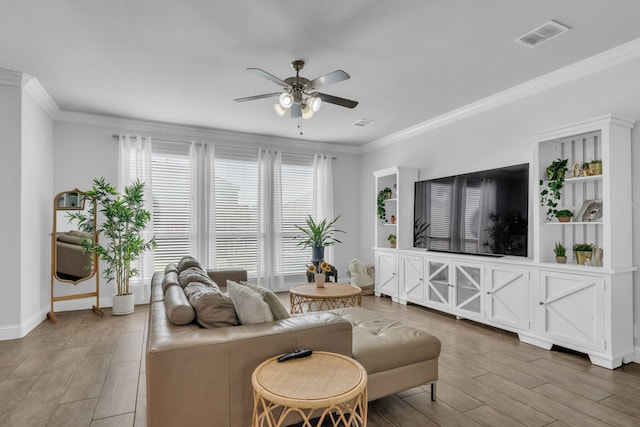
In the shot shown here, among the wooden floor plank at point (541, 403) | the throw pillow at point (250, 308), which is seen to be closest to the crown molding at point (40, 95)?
the throw pillow at point (250, 308)

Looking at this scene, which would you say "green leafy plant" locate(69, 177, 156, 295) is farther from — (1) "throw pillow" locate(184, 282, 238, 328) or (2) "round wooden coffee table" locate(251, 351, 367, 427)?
(2) "round wooden coffee table" locate(251, 351, 367, 427)

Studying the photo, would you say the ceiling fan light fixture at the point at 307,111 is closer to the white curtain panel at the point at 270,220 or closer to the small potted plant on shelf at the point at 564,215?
the small potted plant on shelf at the point at 564,215

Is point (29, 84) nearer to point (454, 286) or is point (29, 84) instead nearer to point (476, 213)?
point (476, 213)

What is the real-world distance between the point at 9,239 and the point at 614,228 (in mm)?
5830

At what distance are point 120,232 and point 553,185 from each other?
519cm

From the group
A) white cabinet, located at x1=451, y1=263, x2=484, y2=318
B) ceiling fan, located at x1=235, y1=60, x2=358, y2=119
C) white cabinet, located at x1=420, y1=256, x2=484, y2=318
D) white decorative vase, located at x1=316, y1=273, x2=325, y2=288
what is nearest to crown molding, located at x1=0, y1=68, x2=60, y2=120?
A: ceiling fan, located at x1=235, y1=60, x2=358, y2=119

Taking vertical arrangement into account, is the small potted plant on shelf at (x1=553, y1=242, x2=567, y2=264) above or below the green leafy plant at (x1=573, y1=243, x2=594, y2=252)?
below

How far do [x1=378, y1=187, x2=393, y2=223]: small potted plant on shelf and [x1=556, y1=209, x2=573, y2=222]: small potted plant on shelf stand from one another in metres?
2.74

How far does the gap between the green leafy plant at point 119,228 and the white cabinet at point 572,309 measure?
4781mm

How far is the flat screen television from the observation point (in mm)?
3949

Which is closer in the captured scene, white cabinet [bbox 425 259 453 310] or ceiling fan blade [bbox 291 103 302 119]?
ceiling fan blade [bbox 291 103 302 119]

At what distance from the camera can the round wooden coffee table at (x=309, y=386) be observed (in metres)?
1.48

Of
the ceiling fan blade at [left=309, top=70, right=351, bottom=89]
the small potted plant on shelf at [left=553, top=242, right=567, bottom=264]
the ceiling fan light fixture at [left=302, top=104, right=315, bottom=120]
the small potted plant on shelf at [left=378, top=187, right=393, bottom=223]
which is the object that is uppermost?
the ceiling fan blade at [left=309, top=70, right=351, bottom=89]

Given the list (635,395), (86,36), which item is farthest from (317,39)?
(635,395)
